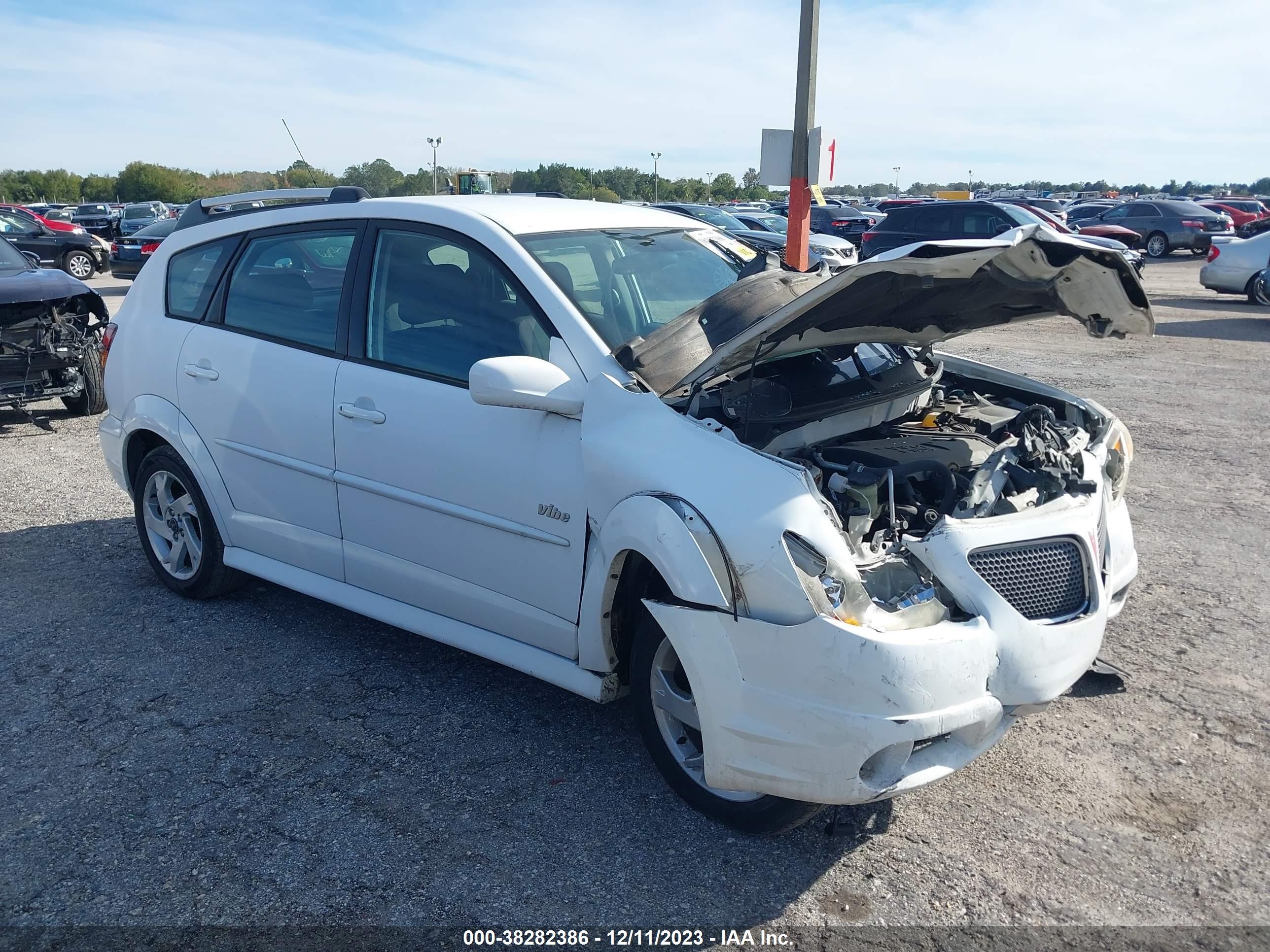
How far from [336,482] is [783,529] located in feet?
6.72

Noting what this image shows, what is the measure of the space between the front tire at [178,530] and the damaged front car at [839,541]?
2.36 metres

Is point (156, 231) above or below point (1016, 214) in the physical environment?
below

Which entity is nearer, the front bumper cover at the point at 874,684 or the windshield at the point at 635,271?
the front bumper cover at the point at 874,684

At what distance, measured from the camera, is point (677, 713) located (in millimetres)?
3191

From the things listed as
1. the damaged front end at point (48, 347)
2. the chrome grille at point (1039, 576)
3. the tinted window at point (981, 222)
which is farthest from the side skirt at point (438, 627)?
the tinted window at point (981, 222)

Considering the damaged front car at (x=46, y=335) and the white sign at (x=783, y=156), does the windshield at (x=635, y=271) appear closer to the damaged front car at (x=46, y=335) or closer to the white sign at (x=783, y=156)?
the damaged front car at (x=46, y=335)

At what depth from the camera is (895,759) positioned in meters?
2.74

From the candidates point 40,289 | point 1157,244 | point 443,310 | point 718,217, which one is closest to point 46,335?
point 40,289

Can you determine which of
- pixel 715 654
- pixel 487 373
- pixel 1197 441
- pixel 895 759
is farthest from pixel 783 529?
pixel 1197 441

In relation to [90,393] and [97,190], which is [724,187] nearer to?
[97,190]

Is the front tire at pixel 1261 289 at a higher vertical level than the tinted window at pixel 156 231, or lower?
lower

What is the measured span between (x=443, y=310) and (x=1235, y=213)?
4142 cm

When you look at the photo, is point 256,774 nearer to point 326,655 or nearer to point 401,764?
point 401,764

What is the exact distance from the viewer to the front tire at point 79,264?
23.9m
